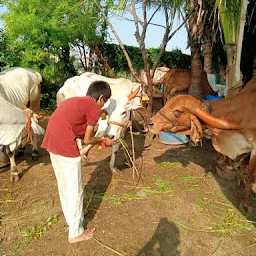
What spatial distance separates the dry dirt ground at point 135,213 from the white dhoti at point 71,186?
314mm

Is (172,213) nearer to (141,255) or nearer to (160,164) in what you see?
(141,255)

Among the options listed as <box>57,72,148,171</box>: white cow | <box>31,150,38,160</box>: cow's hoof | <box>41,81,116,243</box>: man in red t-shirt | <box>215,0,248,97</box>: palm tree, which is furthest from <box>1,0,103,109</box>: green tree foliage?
<box>41,81,116,243</box>: man in red t-shirt

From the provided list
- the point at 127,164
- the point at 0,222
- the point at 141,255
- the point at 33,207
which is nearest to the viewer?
the point at 141,255

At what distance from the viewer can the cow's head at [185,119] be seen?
11.6 ft

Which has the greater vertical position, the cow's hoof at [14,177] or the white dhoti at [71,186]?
the white dhoti at [71,186]

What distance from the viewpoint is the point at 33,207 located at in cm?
403

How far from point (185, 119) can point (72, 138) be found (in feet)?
4.66

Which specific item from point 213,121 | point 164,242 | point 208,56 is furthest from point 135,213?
point 208,56

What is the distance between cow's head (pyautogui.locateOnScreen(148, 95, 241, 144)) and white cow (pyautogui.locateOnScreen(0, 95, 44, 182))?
2089 millimetres

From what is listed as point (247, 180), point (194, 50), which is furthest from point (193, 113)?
point (194, 50)

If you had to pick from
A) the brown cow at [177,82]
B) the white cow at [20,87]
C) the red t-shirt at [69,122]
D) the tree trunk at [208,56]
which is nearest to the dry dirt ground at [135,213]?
the red t-shirt at [69,122]

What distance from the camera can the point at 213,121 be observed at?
11.6 ft

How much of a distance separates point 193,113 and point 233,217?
1.47m

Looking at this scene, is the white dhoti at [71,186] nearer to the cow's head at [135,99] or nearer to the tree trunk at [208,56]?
the cow's head at [135,99]
